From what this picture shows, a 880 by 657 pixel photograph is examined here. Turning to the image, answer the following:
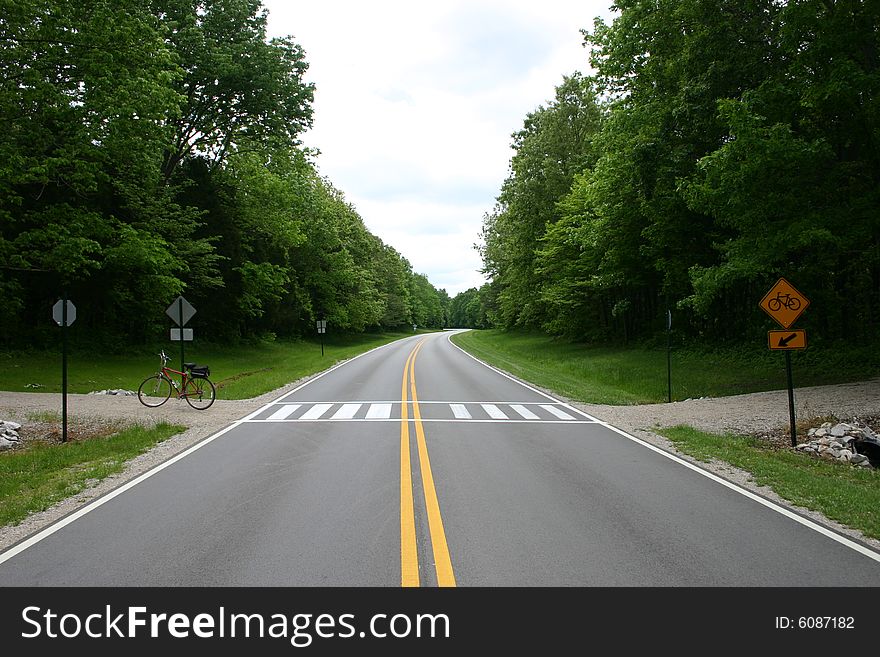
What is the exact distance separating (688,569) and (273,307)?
4356 centimetres

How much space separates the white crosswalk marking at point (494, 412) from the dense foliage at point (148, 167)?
1526 cm

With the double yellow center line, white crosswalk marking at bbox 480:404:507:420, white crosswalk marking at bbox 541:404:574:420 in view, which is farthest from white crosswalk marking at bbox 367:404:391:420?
white crosswalk marking at bbox 541:404:574:420

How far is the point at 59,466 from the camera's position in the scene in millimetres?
8555

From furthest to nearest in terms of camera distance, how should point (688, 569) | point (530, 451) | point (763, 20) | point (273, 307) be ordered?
point (273, 307) < point (763, 20) < point (530, 451) < point (688, 569)

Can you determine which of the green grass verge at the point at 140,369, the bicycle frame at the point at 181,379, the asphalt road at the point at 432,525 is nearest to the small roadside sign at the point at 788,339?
the asphalt road at the point at 432,525

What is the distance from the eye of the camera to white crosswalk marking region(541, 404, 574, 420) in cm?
1329

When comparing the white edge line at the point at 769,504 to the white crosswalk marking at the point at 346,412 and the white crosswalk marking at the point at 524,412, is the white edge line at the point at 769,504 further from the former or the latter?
the white crosswalk marking at the point at 346,412

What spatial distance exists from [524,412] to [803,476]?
6922 mm

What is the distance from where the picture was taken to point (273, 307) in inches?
1786

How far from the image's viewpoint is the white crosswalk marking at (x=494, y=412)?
1310 cm

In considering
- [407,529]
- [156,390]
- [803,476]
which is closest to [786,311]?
[803,476]
